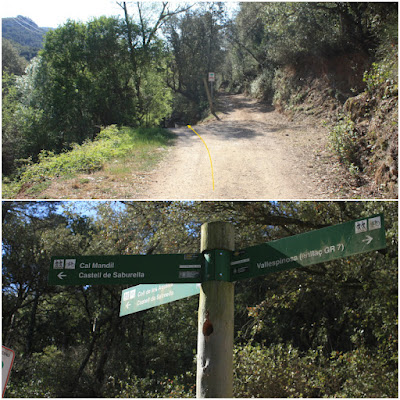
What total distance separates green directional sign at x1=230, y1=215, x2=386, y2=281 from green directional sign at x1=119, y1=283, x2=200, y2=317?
502 millimetres

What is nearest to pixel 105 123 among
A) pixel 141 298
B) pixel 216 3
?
pixel 216 3

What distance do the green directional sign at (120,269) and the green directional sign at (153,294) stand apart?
0.28 m

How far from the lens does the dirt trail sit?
33.8ft

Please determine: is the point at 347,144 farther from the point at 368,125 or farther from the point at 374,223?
the point at 374,223

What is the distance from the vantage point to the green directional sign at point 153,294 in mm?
3231

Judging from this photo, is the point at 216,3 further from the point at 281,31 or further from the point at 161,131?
the point at 161,131

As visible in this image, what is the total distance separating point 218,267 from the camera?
8.93 ft

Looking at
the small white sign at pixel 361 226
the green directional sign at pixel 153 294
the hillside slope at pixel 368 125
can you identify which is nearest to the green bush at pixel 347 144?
the hillside slope at pixel 368 125

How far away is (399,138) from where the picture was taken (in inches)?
392

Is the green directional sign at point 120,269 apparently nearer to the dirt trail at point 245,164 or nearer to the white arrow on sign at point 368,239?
Result: the white arrow on sign at point 368,239

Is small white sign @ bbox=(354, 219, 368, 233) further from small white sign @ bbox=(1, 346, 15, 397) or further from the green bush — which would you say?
the green bush

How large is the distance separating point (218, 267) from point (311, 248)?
63 cm

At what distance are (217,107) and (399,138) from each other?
16594 millimetres

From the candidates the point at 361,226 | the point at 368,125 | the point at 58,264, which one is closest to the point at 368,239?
the point at 361,226
